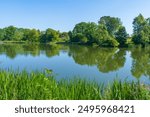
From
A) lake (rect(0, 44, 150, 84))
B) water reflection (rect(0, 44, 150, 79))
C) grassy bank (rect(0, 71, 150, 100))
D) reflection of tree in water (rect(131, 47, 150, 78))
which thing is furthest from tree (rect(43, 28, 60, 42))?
grassy bank (rect(0, 71, 150, 100))

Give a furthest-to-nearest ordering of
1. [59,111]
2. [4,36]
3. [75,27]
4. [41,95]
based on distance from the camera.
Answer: [4,36] → [75,27] → [41,95] → [59,111]

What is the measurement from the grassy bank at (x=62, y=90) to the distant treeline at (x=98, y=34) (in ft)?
131

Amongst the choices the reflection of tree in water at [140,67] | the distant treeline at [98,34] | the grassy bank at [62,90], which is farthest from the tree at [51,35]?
the grassy bank at [62,90]

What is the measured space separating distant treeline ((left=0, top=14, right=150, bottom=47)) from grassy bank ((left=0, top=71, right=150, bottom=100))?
39863mm

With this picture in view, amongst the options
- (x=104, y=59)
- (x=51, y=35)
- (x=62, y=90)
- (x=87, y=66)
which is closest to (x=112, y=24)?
(x=51, y=35)

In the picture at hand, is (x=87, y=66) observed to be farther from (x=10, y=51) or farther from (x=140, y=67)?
(x=10, y=51)

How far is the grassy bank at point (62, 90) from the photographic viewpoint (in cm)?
455

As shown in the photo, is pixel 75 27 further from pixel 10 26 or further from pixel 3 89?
pixel 3 89

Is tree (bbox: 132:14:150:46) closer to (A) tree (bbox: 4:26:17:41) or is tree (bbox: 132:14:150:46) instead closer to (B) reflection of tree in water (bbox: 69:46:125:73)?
(B) reflection of tree in water (bbox: 69:46:125:73)

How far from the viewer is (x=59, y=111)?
355 centimetres

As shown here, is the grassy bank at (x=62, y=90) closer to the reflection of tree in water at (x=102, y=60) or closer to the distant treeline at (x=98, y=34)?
the reflection of tree in water at (x=102, y=60)

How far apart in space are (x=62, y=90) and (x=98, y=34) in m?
44.7

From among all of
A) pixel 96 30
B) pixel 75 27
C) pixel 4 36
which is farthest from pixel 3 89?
pixel 4 36

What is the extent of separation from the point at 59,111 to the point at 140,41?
140ft
